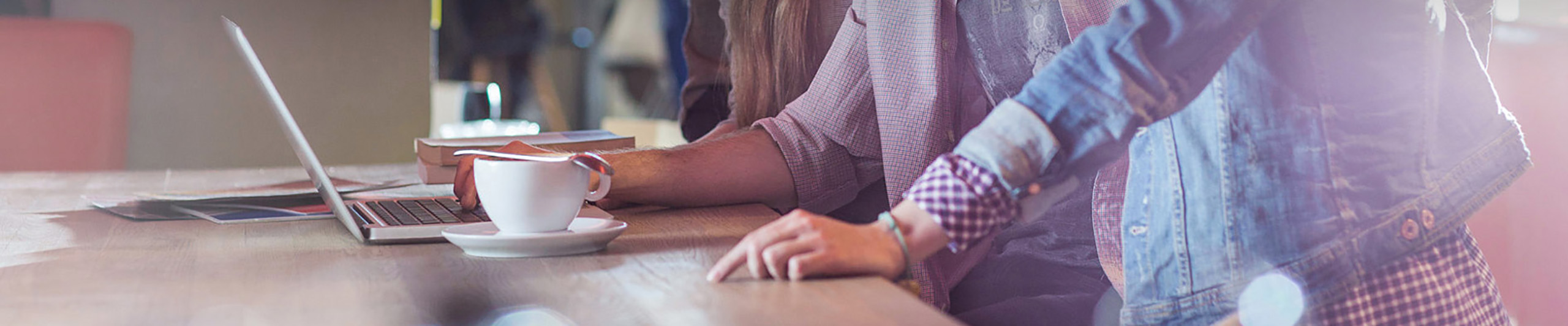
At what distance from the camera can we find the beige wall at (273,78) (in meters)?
2.53

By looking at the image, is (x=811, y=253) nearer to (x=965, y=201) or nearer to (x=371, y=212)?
(x=965, y=201)

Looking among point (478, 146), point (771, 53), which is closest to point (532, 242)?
point (478, 146)

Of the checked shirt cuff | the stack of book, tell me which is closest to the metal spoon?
the checked shirt cuff

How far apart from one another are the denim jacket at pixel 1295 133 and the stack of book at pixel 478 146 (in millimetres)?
648

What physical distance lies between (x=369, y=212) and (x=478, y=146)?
280 millimetres

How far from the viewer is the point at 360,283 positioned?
681 millimetres

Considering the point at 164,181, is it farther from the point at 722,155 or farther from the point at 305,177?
the point at 722,155

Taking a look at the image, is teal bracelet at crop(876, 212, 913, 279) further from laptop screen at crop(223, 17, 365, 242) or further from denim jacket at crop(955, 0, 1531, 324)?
laptop screen at crop(223, 17, 365, 242)

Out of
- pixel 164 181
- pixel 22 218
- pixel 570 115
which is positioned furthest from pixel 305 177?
pixel 570 115

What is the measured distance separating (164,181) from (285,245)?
783 millimetres

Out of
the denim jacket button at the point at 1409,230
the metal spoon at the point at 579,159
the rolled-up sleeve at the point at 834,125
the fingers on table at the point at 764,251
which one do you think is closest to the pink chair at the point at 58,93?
the rolled-up sleeve at the point at 834,125

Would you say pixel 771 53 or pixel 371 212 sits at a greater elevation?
pixel 771 53

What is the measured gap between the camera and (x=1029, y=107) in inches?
28.8

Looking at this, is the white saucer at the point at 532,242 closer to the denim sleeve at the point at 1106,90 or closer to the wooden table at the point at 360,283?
the wooden table at the point at 360,283
